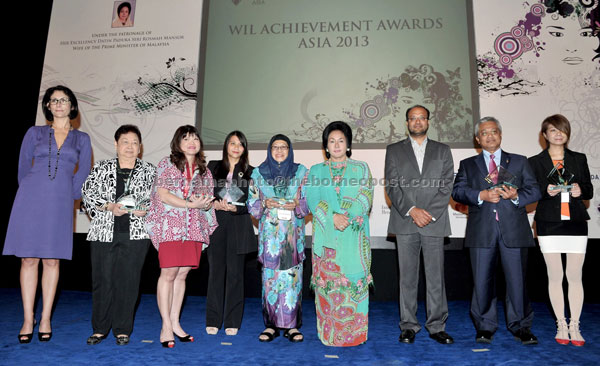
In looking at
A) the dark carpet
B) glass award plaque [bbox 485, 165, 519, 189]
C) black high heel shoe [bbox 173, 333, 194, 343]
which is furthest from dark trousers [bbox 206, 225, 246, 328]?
glass award plaque [bbox 485, 165, 519, 189]

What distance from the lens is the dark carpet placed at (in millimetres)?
2480

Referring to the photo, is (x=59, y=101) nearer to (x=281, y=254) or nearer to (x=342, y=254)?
(x=281, y=254)

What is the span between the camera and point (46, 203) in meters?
2.88

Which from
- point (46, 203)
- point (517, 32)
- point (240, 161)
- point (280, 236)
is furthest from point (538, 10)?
point (46, 203)

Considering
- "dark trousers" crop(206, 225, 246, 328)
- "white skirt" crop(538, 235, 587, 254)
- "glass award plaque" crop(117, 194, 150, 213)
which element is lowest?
"dark trousers" crop(206, 225, 246, 328)

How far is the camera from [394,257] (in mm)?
4523

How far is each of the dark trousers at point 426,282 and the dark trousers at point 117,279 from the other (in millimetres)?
1974

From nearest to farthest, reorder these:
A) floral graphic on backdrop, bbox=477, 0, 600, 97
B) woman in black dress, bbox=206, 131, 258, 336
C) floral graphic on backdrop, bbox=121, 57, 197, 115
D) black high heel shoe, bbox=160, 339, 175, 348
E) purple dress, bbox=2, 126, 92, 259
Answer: black high heel shoe, bbox=160, 339, 175, 348 < purple dress, bbox=2, 126, 92, 259 < woman in black dress, bbox=206, 131, 258, 336 < floral graphic on backdrop, bbox=477, 0, 600, 97 < floral graphic on backdrop, bbox=121, 57, 197, 115

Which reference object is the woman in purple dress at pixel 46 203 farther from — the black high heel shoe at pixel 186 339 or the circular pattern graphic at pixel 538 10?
the circular pattern graphic at pixel 538 10

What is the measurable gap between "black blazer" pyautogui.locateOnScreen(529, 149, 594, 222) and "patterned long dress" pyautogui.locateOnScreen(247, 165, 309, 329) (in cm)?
181

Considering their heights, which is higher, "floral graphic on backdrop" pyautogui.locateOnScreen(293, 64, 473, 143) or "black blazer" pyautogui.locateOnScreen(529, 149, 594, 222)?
"floral graphic on backdrop" pyautogui.locateOnScreen(293, 64, 473, 143)

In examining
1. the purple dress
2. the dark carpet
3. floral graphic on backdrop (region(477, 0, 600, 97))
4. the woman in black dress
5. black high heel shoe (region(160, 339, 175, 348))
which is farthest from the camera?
floral graphic on backdrop (region(477, 0, 600, 97))

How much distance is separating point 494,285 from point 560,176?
965mm

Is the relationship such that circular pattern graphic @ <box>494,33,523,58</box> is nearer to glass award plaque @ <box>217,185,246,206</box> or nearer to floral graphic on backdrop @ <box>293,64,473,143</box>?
floral graphic on backdrop @ <box>293,64,473,143</box>
